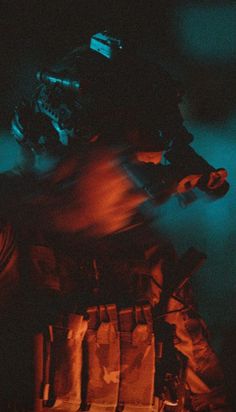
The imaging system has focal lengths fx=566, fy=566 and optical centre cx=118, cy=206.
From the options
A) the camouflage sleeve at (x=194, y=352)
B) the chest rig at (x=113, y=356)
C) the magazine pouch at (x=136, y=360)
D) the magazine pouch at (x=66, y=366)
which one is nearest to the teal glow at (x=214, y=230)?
the camouflage sleeve at (x=194, y=352)

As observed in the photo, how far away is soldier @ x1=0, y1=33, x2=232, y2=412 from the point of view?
113 inches

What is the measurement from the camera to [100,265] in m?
3.29

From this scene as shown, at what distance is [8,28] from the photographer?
381 centimetres

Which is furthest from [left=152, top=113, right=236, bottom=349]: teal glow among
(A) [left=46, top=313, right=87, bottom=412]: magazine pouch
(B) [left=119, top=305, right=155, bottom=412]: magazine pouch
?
(A) [left=46, top=313, right=87, bottom=412]: magazine pouch

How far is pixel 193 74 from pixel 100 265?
1.68 metres

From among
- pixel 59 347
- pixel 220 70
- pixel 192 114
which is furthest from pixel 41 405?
pixel 220 70

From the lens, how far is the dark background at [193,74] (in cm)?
386

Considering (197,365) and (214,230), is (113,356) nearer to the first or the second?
(197,365)

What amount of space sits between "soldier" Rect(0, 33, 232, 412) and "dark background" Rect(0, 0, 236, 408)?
600 mm

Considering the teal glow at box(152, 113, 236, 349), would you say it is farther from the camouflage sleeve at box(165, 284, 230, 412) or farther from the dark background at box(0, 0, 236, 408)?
the camouflage sleeve at box(165, 284, 230, 412)

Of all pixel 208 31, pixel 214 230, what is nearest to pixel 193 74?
pixel 208 31

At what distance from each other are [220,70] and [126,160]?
1394 mm

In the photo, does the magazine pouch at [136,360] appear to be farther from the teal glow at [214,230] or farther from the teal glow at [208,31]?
the teal glow at [208,31]

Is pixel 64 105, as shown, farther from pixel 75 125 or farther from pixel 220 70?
pixel 220 70
